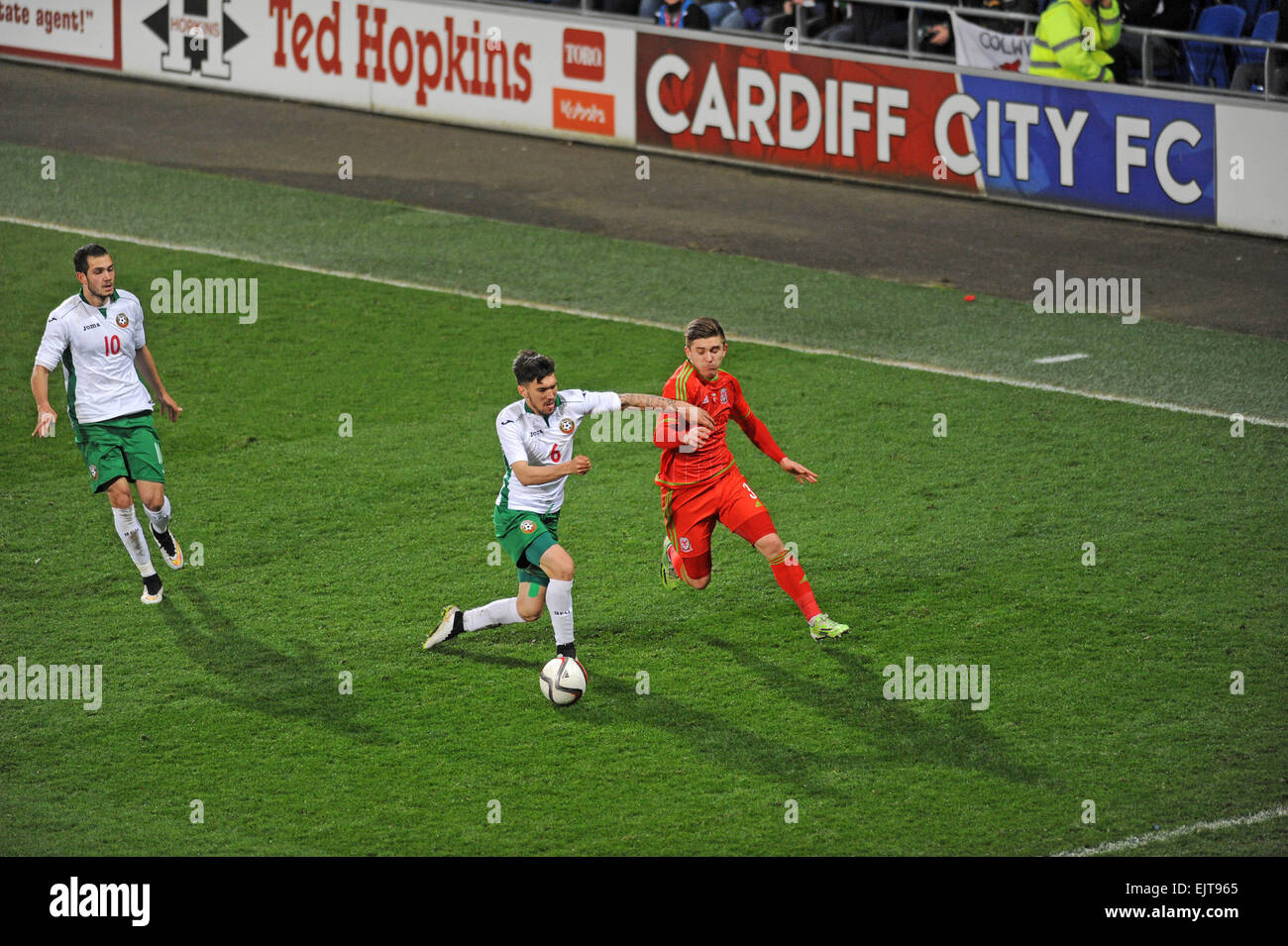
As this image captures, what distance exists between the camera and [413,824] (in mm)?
7938

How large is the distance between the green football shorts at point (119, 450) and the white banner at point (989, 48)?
41.3ft

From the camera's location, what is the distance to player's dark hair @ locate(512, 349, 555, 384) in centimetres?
888

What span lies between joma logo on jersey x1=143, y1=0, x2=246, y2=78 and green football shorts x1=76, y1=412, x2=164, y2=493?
50.3ft

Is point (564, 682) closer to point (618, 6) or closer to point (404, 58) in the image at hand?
point (618, 6)

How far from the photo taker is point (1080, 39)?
18844mm

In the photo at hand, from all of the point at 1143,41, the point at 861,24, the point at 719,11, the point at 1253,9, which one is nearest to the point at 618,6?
the point at 719,11

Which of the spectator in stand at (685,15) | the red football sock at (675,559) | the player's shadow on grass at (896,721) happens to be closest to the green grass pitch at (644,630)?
the player's shadow on grass at (896,721)

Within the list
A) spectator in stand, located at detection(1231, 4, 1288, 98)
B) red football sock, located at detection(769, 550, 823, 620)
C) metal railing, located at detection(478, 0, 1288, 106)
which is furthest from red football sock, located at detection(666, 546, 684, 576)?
spectator in stand, located at detection(1231, 4, 1288, 98)

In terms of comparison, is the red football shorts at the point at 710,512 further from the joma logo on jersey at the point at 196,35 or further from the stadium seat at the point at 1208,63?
the joma logo on jersey at the point at 196,35

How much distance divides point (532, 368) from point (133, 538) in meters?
3.27

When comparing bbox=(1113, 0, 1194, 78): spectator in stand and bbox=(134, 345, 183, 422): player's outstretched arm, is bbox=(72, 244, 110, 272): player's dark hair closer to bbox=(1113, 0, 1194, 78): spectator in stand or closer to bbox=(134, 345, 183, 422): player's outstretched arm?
bbox=(134, 345, 183, 422): player's outstretched arm

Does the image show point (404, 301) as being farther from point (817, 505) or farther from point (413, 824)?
point (413, 824)

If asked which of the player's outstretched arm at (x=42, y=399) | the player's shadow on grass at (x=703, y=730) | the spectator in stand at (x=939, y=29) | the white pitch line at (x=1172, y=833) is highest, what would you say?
the spectator in stand at (x=939, y=29)

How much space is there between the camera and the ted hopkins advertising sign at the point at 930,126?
60.9 feet
